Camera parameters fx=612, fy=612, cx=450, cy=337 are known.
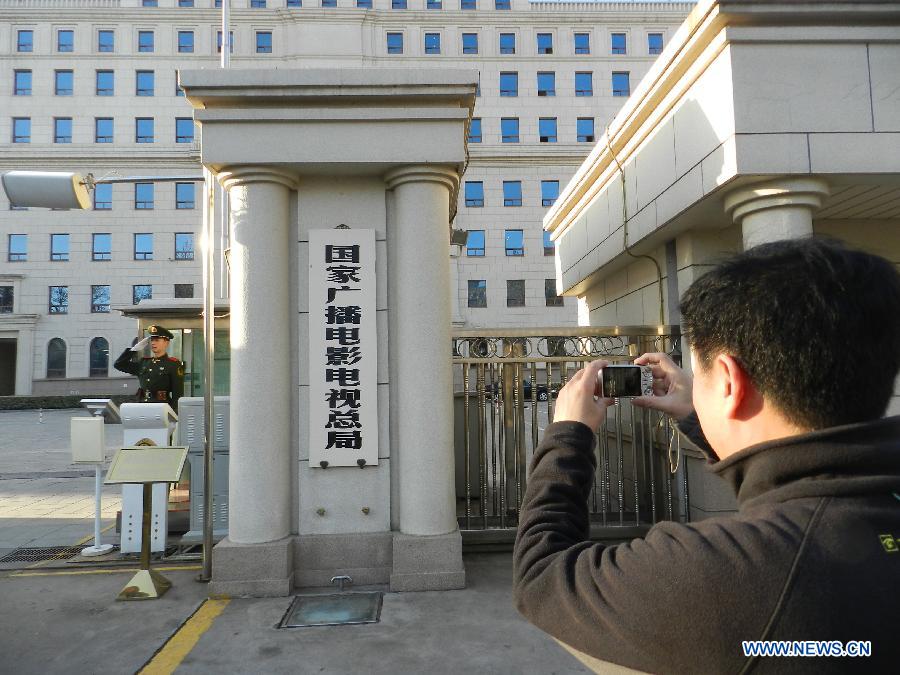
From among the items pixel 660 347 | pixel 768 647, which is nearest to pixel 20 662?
pixel 768 647

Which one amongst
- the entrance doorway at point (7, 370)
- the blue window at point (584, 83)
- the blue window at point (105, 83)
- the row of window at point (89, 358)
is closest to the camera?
the row of window at point (89, 358)

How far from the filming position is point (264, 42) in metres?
36.3

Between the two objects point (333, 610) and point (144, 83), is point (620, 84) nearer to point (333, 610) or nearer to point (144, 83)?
point (144, 83)

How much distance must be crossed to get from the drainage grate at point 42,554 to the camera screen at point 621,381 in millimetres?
6121

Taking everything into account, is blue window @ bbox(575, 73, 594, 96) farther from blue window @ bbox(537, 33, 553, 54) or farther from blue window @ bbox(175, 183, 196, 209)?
blue window @ bbox(175, 183, 196, 209)

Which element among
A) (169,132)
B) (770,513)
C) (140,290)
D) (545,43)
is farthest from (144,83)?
(770,513)

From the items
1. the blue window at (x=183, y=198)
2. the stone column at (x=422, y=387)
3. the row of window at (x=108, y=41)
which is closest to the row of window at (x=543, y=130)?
the row of window at (x=108, y=41)

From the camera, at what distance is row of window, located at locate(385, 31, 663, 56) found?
3681 cm

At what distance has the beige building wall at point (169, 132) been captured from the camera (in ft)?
116

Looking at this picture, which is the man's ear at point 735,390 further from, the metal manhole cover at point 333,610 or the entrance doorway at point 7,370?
the entrance doorway at point 7,370

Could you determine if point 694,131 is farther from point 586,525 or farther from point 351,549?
point 586,525

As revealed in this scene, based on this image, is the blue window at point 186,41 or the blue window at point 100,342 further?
the blue window at point 186,41

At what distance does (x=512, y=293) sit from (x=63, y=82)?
2943 centimetres

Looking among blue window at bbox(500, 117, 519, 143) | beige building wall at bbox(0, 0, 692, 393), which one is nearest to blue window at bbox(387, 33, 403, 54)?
beige building wall at bbox(0, 0, 692, 393)
